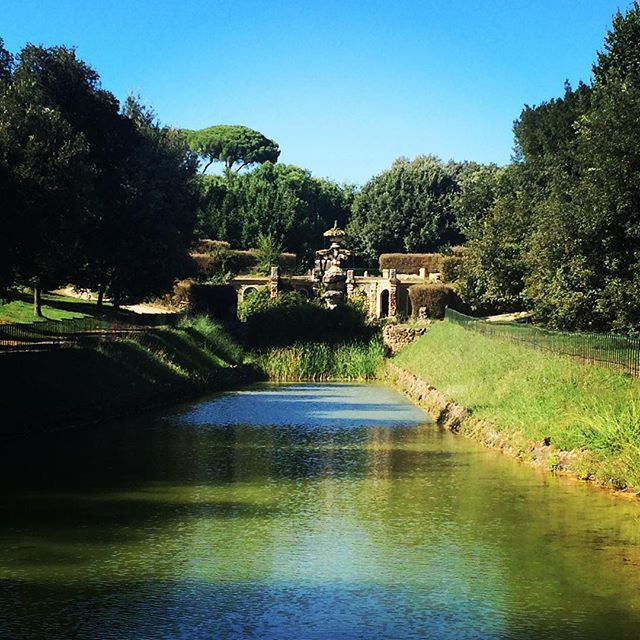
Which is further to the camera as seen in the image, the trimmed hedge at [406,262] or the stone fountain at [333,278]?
the trimmed hedge at [406,262]

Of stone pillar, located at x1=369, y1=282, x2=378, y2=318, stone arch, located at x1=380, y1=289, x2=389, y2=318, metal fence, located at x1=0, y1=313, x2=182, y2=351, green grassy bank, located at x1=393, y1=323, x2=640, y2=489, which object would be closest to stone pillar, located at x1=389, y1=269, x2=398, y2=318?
stone pillar, located at x1=369, y1=282, x2=378, y2=318

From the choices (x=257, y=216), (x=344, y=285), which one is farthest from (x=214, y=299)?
(x=257, y=216)

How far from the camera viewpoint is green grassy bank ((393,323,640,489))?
25.5 m

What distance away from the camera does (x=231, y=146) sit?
16400 centimetres

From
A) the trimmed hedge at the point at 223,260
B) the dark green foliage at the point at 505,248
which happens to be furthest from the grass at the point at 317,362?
the trimmed hedge at the point at 223,260

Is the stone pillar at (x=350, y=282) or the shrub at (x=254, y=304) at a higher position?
the stone pillar at (x=350, y=282)

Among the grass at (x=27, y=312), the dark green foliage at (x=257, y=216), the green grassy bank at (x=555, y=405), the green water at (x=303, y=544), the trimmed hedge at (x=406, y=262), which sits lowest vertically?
the green water at (x=303, y=544)

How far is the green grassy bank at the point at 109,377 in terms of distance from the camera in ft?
111

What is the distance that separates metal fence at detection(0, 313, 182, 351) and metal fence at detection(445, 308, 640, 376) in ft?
62.2

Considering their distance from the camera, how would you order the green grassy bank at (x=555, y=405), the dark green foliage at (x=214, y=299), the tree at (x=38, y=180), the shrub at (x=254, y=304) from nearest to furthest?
the green grassy bank at (x=555, y=405) → the tree at (x=38, y=180) → the shrub at (x=254, y=304) → the dark green foliage at (x=214, y=299)

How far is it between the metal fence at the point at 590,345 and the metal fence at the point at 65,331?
62.2ft

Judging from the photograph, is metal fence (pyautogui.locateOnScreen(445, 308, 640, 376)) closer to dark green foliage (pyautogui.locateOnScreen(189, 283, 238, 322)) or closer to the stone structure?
dark green foliage (pyautogui.locateOnScreen(189, 283, 238, 322))

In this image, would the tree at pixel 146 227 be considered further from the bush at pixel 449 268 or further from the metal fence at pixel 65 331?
the bush at pixel 449 268

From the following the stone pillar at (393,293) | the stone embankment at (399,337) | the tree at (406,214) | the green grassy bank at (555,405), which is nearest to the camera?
the green grassy bank at (555,405)
